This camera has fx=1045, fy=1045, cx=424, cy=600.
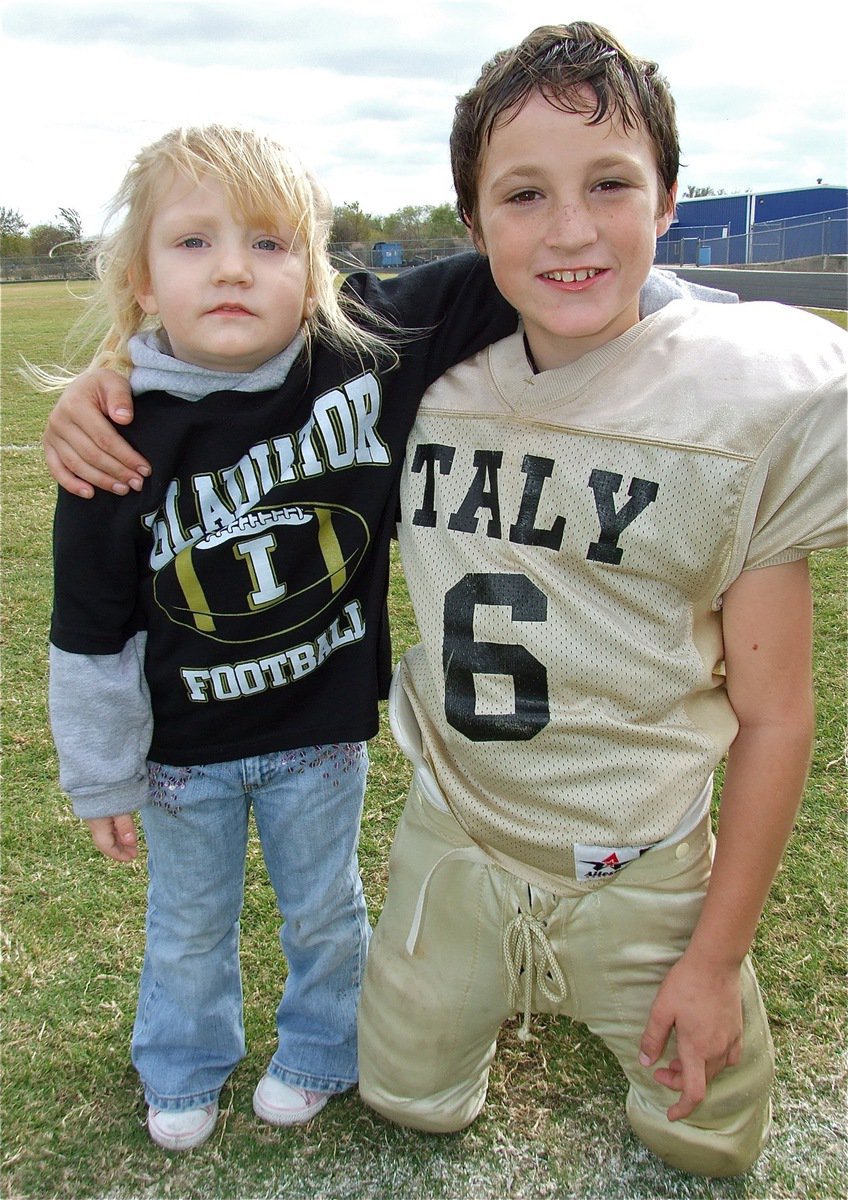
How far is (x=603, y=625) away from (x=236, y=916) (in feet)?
2.86

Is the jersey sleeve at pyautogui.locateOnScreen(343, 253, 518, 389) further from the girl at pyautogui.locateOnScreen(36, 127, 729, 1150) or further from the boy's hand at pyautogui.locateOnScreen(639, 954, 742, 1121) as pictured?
the boy's hand at pyautogui.locateOnScreen(639, 954, 742, 1121)

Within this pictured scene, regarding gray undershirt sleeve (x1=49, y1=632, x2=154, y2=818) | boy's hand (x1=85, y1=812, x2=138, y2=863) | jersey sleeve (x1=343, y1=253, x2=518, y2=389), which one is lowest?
boy's hand (x1=85, y1=812, x2=138, y2=863)

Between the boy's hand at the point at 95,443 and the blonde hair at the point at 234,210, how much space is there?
3.2 inches

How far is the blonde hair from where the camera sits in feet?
5.01

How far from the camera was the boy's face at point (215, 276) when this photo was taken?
4.99 ft

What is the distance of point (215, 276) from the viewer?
1511 mm

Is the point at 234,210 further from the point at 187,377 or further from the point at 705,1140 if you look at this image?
the point at 705,1140

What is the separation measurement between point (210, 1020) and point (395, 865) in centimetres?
43

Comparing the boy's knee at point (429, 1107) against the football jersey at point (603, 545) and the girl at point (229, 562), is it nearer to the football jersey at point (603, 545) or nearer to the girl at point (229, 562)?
the girl at point (229, 562)

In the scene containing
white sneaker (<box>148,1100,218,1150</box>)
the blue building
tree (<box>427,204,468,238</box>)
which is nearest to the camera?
white sneaker (<box>148,1100,218,1150</box>)

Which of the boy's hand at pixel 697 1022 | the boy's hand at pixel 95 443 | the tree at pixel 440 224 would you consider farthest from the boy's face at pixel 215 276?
the tree at pixel 440 224

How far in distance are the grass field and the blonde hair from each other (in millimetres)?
1204

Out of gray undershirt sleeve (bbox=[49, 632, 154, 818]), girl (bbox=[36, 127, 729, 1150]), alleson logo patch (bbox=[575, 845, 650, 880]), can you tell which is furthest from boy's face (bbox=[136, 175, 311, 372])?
alleson logo patch (bbox=[575, 845, 650, 880])

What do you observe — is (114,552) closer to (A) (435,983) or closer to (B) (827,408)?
(A) (435,983)
